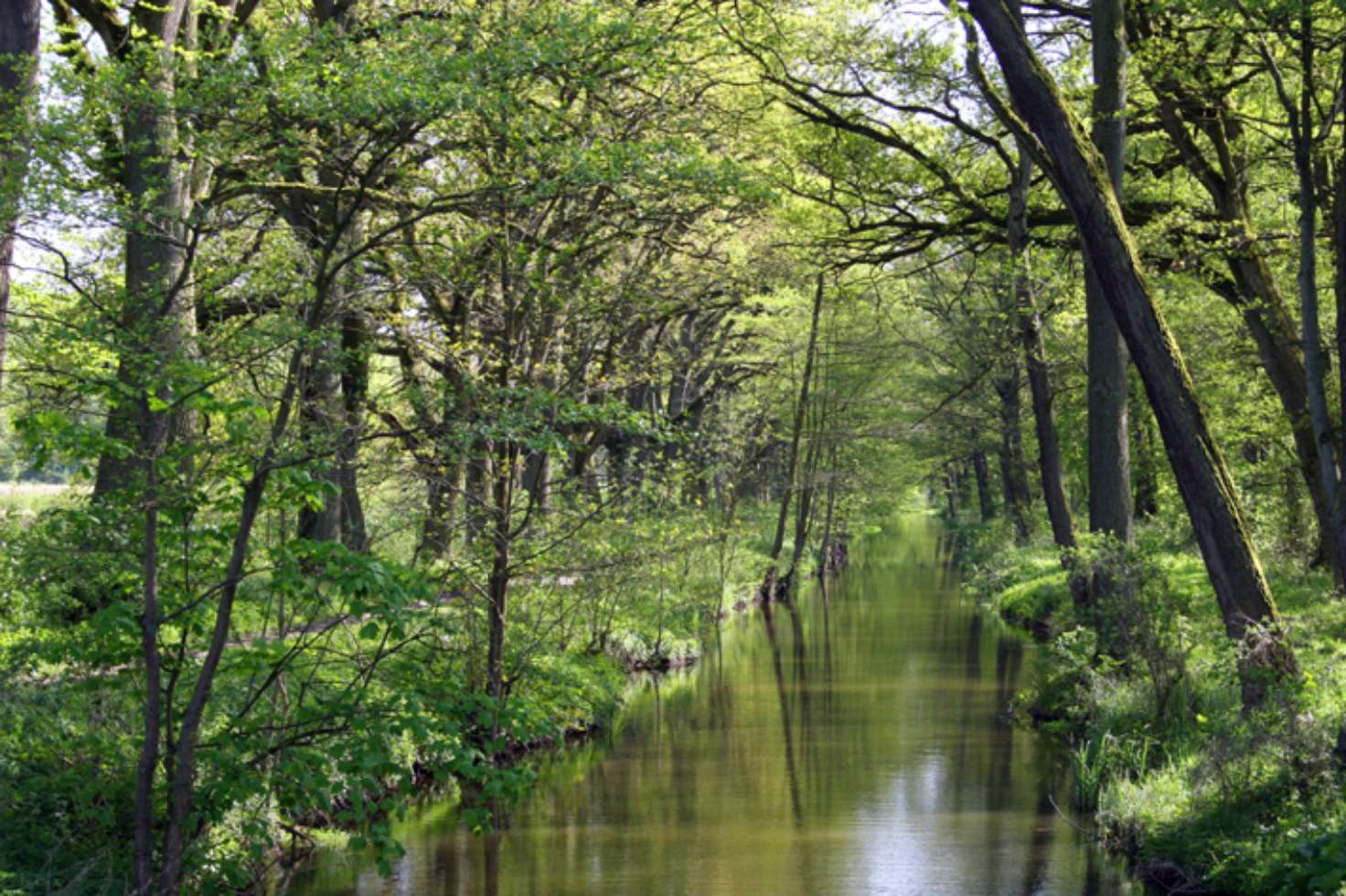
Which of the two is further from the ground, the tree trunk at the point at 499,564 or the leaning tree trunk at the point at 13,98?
the leaning tree trunk at the point at 13,98

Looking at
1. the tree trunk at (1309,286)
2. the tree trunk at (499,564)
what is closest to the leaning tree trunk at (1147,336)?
the tree trunk at (1309,286)

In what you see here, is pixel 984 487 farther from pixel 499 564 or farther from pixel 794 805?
pixel 499 564

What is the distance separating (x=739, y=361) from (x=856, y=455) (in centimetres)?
1306

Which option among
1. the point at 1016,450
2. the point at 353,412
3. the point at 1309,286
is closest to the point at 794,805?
the point at 353,412

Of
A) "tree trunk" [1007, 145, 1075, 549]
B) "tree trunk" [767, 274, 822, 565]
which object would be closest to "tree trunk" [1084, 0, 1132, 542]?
"tree trunk" [1007, 145, 1075, 549]

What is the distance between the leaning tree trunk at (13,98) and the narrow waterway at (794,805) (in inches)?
205

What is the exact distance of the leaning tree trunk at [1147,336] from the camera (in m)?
9.85

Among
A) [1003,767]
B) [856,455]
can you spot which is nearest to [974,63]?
[1003,767]

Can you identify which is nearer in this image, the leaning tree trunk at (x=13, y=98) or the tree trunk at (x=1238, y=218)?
the leaning tree trunk at (x=13, y=98)

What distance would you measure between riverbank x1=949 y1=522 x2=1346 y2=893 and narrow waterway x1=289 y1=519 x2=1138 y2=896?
1.50ft

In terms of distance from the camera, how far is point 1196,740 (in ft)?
34.6

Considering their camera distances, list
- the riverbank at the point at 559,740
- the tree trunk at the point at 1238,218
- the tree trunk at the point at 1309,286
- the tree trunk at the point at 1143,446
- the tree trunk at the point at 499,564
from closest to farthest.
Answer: the riverbank at the point at 559,740 → the tree trunk at the point at 1309,286 → the tree trunk at the point at 499,564 → the tree trunk at the point at 1238,218 → the tree trunk at the point at 1143,446

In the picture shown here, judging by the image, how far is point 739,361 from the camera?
3070 cm

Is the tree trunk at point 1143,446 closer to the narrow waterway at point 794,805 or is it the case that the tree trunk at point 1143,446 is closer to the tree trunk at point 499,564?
the narrow waterway at point 794,805
